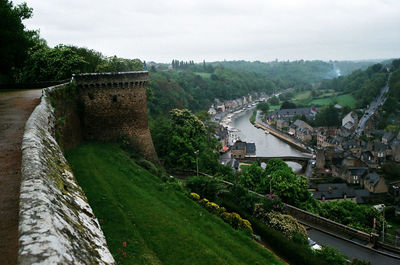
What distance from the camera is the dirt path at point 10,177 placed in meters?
3.38

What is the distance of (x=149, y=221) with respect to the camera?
1126 centimetres

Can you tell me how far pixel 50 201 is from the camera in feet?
11.5

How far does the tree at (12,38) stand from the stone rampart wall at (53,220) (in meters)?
17.1

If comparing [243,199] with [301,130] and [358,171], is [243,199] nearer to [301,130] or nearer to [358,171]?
[358,171]

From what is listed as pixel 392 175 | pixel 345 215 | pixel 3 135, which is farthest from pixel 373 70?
pixel 3 135

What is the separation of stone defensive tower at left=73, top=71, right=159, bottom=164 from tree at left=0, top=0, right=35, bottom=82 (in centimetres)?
533

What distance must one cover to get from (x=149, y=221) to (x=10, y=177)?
22.3 feet

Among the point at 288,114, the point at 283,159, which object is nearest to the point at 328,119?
the point at 288,114

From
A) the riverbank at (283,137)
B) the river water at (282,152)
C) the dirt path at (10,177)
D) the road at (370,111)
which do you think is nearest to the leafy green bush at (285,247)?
the river water at (282,152)

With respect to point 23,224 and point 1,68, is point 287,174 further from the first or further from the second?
point 23,224

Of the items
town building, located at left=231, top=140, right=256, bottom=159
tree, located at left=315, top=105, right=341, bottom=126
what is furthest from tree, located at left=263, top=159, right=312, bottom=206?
tree, located at left=315, top=105, right=341, bottom=126

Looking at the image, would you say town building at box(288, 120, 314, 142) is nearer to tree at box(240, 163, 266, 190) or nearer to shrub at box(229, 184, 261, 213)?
tree at box(240, 163, 266, 190)

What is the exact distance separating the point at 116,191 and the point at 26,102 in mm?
5225

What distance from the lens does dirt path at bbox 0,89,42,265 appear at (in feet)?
11.1
